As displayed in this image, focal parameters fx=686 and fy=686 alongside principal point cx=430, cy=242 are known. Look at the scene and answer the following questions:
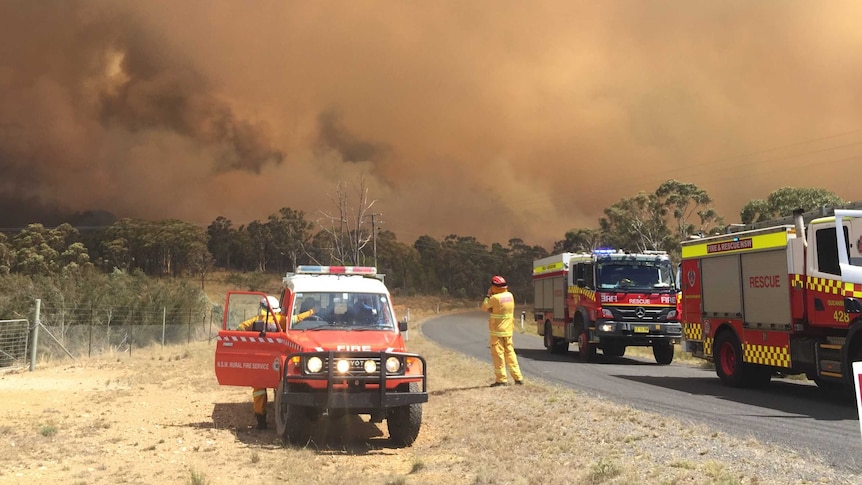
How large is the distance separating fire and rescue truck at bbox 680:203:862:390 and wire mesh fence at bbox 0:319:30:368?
1759 centimetres

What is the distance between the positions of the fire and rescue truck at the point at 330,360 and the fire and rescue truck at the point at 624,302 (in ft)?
35.2

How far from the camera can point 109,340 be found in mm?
23062

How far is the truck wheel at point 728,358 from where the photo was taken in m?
13.6

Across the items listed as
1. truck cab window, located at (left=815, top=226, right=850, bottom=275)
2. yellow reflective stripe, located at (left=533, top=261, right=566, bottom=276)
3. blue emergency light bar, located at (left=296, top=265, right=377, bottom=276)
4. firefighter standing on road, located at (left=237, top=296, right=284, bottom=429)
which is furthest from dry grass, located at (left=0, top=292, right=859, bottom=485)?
yellow reflective stripe, located at (left=533, top=261, right=566, bottom=276)

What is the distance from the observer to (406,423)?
27.7ft

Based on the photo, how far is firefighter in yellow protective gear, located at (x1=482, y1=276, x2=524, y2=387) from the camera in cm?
1251

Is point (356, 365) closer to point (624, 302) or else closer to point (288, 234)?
point (624, 302)

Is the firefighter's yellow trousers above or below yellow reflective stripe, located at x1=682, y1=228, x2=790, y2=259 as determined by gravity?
below

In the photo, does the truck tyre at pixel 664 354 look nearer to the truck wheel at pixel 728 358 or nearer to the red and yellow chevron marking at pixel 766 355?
the truck wheel at pixel 728 358

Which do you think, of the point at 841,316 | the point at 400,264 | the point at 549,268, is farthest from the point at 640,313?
the point at 400,264

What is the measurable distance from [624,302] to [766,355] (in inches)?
241

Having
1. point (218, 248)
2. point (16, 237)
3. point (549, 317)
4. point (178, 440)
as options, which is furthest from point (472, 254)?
point (178, 440)

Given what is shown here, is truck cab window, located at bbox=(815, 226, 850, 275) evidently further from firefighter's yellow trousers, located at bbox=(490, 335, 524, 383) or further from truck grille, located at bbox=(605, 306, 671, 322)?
truck grille, located at bbox=(605, 306, 671, 322)

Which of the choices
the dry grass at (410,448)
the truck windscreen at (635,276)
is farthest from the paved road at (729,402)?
the truck windscreen at (635,276)
